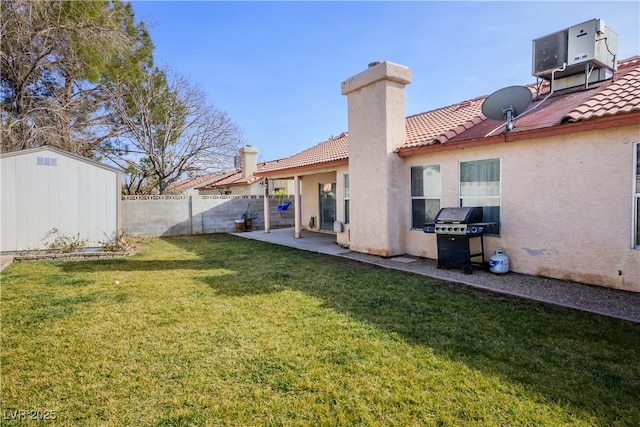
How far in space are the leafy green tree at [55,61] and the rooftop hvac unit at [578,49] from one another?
49.0ft

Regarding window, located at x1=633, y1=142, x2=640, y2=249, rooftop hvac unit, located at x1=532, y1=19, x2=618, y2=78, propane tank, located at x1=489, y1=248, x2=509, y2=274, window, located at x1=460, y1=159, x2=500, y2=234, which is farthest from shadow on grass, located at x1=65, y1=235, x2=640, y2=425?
rooftop hvac unit, located at x1=532, y1=19, x2=618, y2=78

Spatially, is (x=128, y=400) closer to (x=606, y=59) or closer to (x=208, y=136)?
(x=606, y=59)

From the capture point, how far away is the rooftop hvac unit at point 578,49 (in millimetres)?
7902

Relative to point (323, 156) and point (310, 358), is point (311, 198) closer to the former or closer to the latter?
point (323, 156)

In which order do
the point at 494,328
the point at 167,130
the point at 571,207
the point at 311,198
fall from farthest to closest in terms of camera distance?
1. the point at 167,130
2. the point at 311,198
3. the point at 571,207
4. the point at 494,328

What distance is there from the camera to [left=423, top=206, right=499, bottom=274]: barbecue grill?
7.34 metres

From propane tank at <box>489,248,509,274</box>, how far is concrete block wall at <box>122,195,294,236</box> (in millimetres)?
13113

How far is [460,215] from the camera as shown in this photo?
24.5 feet

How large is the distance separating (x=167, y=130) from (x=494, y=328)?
69.4 ft

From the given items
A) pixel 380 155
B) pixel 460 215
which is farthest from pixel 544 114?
pixel 380 155

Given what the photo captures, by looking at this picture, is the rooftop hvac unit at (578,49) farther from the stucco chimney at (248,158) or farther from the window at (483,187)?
the stucco chimney at (248,158)

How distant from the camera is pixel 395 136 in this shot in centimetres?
945

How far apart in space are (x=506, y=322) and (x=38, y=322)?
647 cm

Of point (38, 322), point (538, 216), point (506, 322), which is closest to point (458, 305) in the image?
point (506, 322)
